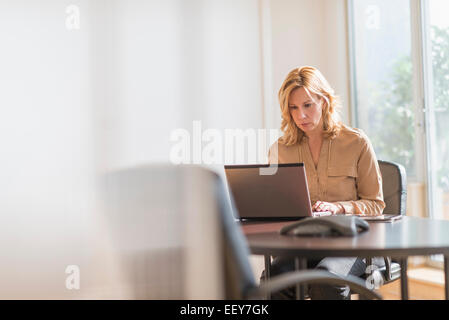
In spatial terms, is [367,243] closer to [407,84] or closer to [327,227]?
[327,227]

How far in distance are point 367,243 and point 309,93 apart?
1094 millimetres

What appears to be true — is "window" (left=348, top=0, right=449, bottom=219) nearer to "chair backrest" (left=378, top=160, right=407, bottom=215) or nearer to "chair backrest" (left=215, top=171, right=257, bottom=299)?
"chair backrest" (left=378, top=160, right=407, bottom=215)

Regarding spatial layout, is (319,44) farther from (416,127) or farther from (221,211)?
(221,211)

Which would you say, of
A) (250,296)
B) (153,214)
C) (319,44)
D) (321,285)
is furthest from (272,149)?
(319,44)

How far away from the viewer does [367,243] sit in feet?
4.03

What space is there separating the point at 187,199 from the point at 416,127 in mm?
2906

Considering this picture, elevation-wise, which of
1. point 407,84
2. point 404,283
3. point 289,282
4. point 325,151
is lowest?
point 404,283

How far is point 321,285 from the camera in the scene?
1.77m

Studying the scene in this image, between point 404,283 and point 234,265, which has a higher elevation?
point 234,265

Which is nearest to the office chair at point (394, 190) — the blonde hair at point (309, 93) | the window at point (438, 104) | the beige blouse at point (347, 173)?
the beige blouse at point (347, 173)

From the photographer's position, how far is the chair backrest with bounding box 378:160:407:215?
83.8 inches

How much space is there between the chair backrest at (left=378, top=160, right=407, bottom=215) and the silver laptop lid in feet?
2.10

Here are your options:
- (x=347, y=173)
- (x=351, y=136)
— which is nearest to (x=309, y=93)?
(x=351, y=136)

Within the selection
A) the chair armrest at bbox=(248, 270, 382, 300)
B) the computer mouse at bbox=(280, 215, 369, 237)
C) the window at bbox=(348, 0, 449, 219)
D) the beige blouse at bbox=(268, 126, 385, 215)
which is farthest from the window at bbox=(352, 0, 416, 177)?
the chair armrest at bbox=(248, 270, 382, 300)
